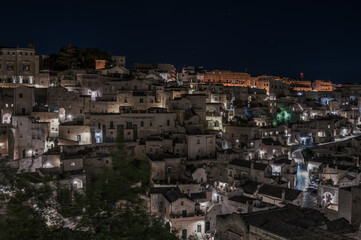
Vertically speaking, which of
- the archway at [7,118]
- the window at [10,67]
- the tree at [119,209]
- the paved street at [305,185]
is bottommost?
the paved street at [305,185]

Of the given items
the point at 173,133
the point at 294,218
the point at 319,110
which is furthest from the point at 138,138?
the point at 319,110

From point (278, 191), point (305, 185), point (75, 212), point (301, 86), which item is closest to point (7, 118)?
point (278, 191)

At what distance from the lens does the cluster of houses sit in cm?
2233

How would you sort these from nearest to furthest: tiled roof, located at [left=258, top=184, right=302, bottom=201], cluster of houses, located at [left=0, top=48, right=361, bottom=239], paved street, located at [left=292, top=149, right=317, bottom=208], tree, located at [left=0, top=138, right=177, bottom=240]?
tree, located at [left=0, top=138, right=177, bottom=240] → cluster of houses, located at [left=0, top=48, right=361, bottom=239] → tiled roof, located at [left=258, top=184, right=302, bottom=201] → paved street, located at [left=292, top=149, right=317, bottom=208]

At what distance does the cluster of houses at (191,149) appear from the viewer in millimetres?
22328

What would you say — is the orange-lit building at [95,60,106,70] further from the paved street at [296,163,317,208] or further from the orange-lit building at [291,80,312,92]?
the orange-lit building at [291,80,312,92]

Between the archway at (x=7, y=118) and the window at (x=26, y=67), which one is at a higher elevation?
the window at (x=26, y=67)

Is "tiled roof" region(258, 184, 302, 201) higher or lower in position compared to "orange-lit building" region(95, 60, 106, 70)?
lower

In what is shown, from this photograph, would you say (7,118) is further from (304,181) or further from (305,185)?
(304,181)

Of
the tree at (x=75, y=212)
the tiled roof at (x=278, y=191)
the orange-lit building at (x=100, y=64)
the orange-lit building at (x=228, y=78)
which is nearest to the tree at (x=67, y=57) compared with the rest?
the orange-lit building at (x=100, y=64)

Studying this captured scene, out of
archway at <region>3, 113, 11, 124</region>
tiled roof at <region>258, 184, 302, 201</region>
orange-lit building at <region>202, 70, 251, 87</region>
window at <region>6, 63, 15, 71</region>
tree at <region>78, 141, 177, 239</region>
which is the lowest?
tiled roof at <region>258, 184, 302, 201</region>

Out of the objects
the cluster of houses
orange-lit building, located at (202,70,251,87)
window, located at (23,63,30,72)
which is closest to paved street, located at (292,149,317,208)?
the cluster of houses

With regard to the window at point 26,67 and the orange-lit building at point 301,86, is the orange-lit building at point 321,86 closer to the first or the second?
the orange-lit building at point 301,86

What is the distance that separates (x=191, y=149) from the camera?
3397cm
